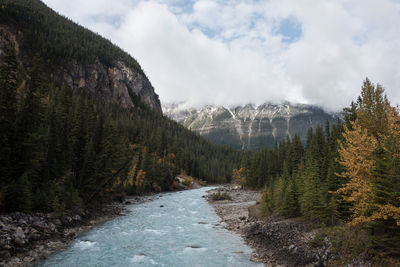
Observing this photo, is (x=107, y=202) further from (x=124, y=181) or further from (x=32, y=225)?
(x=32, y=225)

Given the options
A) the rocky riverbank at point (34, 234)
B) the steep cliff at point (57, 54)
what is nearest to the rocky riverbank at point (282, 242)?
the rocky riverbank at point (34, 234)

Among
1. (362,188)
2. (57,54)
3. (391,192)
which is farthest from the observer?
(57,54)

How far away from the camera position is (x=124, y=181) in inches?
2495

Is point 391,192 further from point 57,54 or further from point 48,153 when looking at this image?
point 57,54

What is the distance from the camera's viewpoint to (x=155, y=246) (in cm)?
2225

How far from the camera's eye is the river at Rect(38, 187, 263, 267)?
713 inches

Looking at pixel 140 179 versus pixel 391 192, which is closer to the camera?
pixel 391 192

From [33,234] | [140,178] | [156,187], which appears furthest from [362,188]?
[156,187]

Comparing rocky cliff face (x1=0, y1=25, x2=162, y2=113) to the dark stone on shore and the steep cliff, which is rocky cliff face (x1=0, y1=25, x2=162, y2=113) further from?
the dark stone on shore

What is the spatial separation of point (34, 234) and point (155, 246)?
1032 centimetres

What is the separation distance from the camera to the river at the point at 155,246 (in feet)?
59.4

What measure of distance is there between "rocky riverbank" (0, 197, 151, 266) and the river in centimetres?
107

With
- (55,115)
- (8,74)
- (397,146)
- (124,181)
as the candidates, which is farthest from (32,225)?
(124,181)

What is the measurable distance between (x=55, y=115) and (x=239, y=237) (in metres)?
31.6
